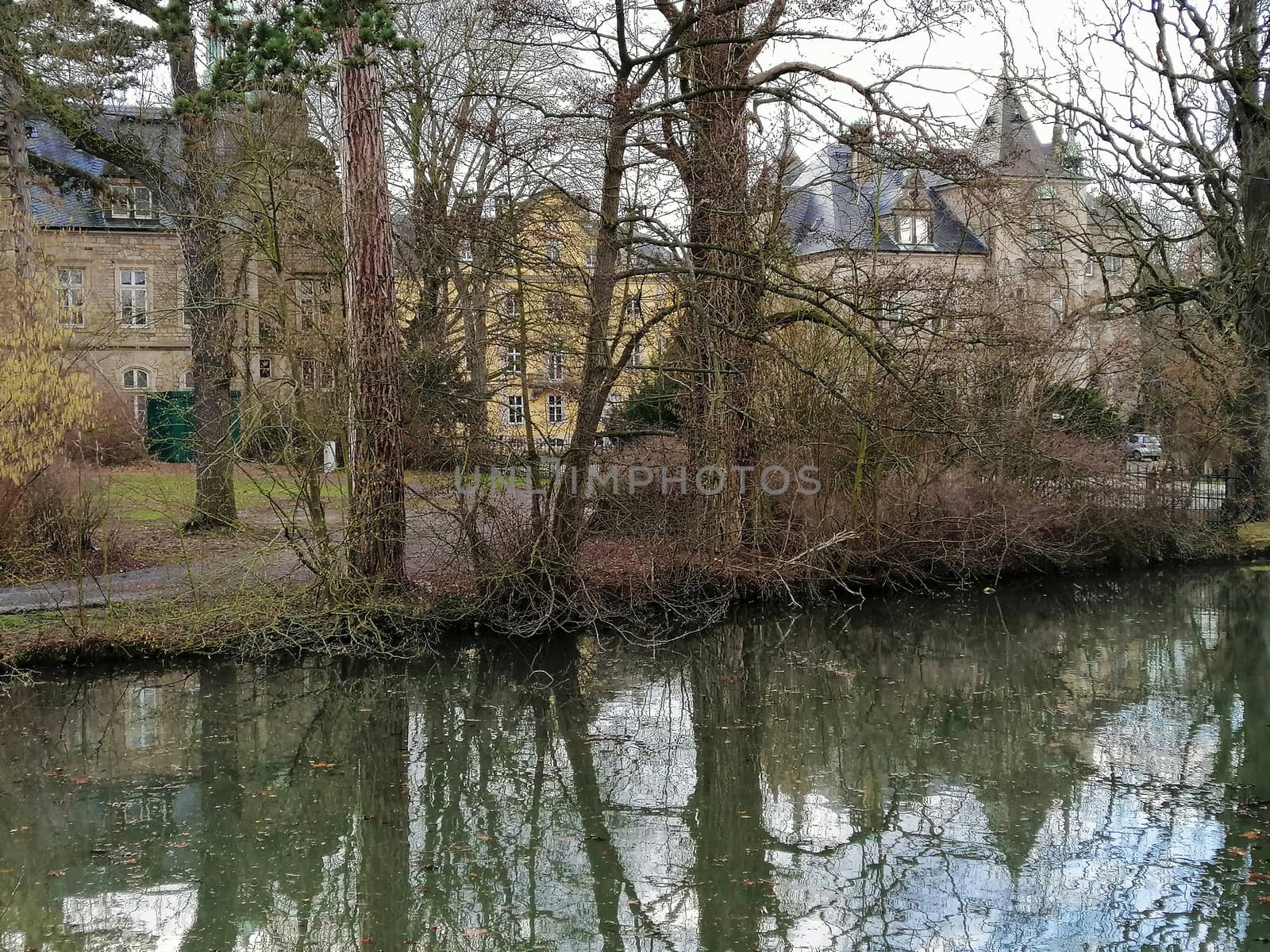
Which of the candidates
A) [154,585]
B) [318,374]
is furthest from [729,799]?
[154,585]

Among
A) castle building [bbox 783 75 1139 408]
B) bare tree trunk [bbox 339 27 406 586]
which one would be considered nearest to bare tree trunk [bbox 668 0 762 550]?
castle building [bbox 783 75 1139 408]

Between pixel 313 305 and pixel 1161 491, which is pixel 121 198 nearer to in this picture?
pixel 313 305

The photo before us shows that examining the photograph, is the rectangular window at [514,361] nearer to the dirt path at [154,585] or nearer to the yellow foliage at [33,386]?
the dirt path at [154,585]

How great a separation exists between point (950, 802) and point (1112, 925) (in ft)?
6.44

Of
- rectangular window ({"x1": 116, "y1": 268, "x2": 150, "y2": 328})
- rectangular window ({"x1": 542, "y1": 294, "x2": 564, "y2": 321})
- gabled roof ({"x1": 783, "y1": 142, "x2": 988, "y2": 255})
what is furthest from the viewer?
rectangular window ({"x1": 116, "y1": 268, "x2": 150, "y2": 328})

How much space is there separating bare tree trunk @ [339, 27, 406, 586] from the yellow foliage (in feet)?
10.3

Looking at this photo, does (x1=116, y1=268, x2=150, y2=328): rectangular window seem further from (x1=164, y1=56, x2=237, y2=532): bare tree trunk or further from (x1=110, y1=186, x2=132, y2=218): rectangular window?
(x1=164, y1=56, x2=237, y2=532): bare tree trunk

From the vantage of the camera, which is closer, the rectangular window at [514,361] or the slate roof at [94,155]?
the rectangular window at [514,361]

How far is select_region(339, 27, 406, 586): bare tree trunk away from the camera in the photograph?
12.7m

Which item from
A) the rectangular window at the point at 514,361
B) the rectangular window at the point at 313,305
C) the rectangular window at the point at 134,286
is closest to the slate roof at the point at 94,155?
the rectangular window at the point at 313,305

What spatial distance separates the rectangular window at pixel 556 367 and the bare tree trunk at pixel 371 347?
166 cm

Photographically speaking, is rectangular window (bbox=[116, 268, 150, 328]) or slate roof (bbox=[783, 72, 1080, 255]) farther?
rectangular window (bbox=[116, 268, 150, 328])

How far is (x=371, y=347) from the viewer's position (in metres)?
12.8

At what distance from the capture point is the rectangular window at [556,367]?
1335cm
